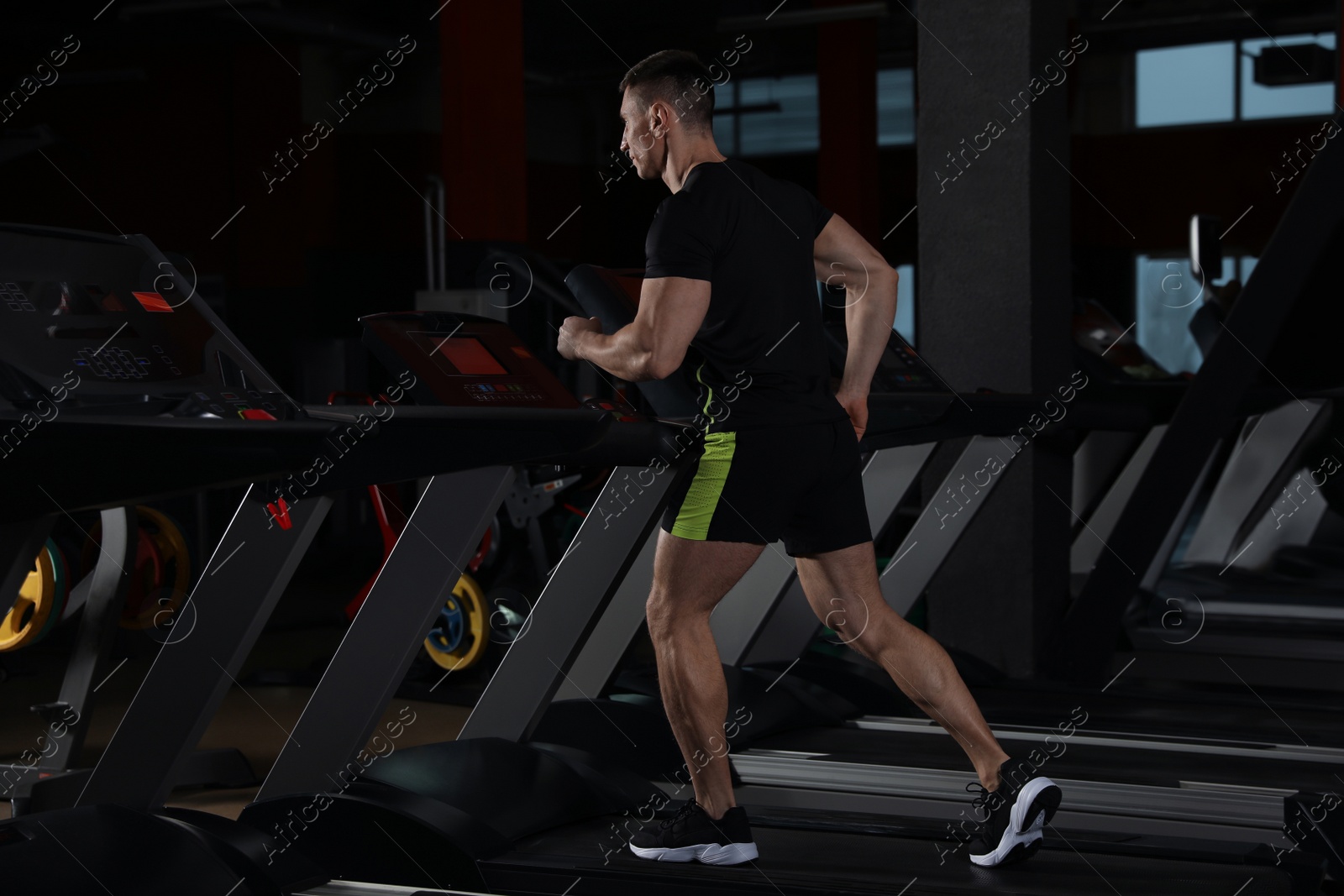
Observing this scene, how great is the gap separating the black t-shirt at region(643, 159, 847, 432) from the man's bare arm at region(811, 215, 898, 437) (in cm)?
13

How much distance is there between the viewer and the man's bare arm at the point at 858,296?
8.95ft

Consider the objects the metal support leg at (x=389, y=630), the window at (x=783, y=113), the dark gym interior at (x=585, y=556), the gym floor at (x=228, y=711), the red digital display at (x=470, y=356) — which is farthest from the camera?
the window at (x=783, y=113)

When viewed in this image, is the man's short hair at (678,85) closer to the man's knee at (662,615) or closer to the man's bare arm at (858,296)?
the man's bare arm at (858,296)

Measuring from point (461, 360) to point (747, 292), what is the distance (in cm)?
58

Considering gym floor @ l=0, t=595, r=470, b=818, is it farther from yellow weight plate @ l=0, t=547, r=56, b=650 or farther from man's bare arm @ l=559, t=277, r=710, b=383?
man's bare arm @ l=559, t=277, r=710, b=383

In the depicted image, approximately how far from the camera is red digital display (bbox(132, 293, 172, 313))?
2.44 meters

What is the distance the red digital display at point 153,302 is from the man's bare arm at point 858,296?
1107 millimetres

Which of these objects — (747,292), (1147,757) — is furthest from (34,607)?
(1147,757)

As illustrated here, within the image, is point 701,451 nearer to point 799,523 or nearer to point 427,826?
point 799,523

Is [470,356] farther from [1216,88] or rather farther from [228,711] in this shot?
[1216,88]

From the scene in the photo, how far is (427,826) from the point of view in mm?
2564

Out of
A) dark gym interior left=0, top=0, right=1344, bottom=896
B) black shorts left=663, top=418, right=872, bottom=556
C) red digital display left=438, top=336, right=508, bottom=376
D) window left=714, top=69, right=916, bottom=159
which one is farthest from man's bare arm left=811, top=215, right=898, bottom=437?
window left=714, top=69, right=916, bottom=159

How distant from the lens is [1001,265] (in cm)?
457

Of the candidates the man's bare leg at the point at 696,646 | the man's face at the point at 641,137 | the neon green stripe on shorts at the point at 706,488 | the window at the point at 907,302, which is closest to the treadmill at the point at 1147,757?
the man's bare leg at the point at 696,646
